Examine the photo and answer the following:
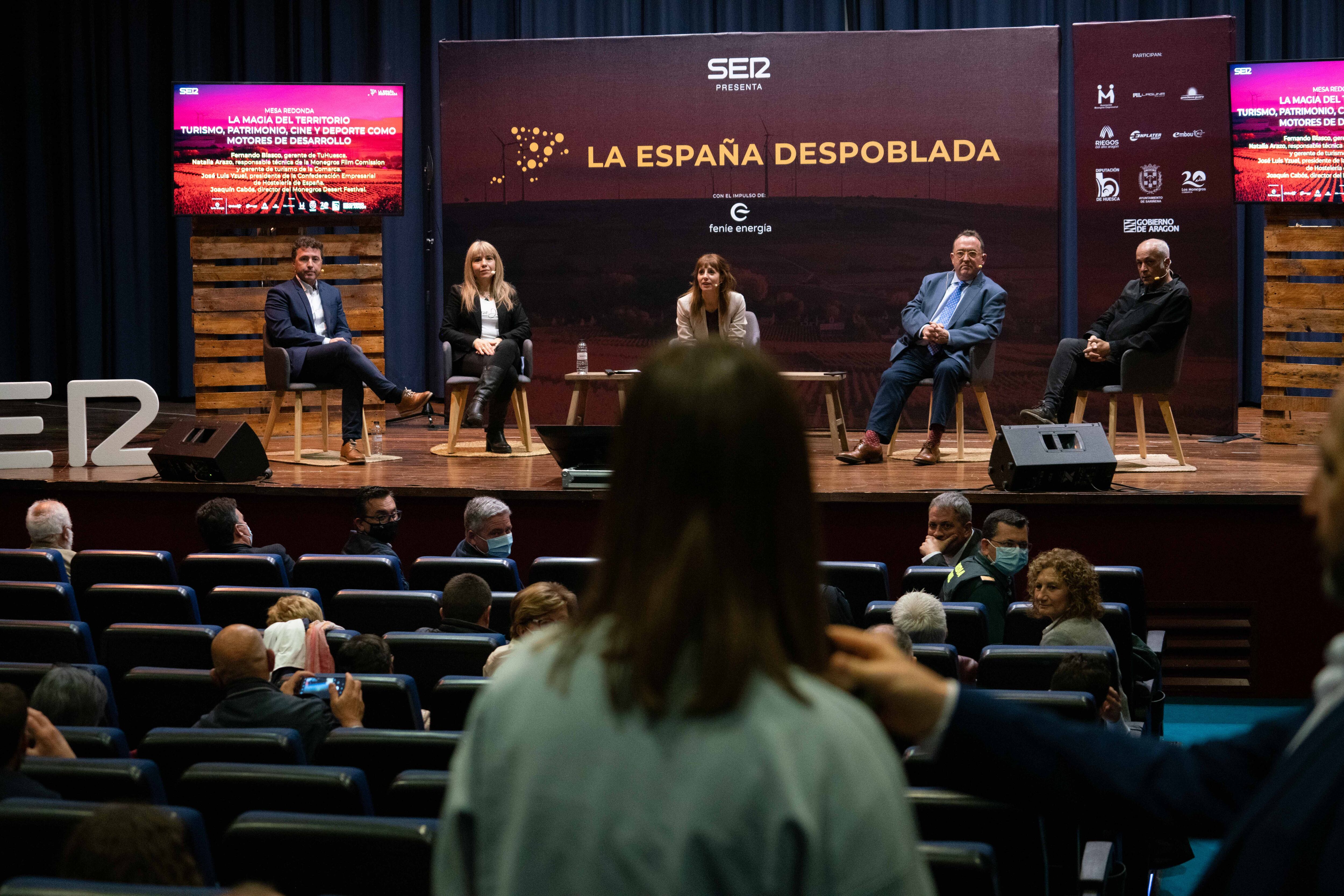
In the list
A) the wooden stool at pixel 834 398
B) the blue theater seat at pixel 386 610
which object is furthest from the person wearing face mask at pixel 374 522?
the wooden stool at pixel 834 398

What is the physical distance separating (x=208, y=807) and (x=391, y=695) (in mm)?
747

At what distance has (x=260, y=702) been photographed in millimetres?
2854

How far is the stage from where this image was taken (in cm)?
538

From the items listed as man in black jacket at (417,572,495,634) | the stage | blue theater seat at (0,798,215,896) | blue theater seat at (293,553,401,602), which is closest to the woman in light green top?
blue theater seat at (0,798,215,896)

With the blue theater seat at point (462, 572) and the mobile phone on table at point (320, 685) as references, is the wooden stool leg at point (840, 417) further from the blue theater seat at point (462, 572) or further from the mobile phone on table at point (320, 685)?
the mobile phone on table at point (320, 685)

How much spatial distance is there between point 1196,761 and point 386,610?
10.4 feet

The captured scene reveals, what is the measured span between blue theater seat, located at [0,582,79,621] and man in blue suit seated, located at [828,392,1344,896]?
3.56 m

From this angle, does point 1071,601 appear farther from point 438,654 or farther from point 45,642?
point 45,642

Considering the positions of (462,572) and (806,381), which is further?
(806,381)

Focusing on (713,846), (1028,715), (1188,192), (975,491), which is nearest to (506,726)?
(713,846)

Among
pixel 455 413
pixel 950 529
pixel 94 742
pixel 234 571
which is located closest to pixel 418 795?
pixel 94 742

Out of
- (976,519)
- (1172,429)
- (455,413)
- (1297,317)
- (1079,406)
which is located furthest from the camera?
(1297,317)

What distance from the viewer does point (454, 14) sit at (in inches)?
409

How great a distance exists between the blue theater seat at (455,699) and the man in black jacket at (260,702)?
176mm
